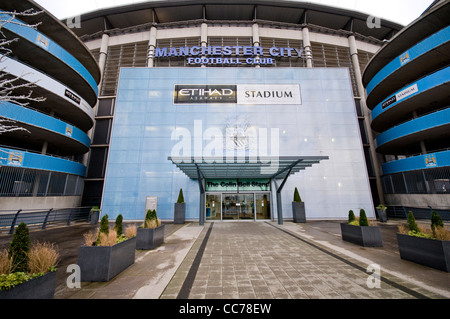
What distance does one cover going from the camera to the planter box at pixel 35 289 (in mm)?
2712

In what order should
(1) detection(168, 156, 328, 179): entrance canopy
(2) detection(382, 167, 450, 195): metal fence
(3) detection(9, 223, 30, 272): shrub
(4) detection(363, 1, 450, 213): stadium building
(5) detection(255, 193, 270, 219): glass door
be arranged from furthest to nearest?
(5) detection(255, 193, 270, 219): glass door < (2) detection(382, 167, 450, 195): metal fence < (4) detection(363, 1, 450, 213): stadium building < (1) detection(168, 156, 328, 179): entrance canopy < (3) detection(9, 223, 30, 272): shrub

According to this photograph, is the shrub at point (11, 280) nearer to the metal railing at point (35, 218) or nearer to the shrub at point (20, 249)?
the shrub at point (20, 249)

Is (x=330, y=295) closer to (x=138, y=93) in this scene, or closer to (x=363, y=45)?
(x=138, y=93)

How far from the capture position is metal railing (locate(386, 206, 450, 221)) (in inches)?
575

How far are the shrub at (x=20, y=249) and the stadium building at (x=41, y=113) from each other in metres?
13.0

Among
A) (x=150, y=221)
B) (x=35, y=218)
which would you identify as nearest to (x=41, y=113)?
(x=35, y=218)

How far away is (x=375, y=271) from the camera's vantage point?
17.1 feet

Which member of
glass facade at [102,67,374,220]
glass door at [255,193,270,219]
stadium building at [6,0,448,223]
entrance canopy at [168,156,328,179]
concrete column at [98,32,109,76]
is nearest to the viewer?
entrance canopy at [168,156,328,179]

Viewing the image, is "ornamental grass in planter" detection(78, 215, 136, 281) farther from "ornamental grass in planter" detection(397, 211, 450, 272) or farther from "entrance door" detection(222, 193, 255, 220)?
"entrance door" detection(222, 193, 255, 220)

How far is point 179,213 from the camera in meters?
15.3

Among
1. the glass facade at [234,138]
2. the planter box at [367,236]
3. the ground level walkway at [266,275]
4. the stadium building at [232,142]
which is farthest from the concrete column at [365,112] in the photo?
the ground level walkway at [266,275]

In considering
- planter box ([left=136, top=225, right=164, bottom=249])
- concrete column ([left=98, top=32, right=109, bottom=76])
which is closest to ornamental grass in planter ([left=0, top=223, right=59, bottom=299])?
planter box ([left=136, top=225, right=164, bottom=249])

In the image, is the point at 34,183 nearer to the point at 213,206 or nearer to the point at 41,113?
the point at 41,113

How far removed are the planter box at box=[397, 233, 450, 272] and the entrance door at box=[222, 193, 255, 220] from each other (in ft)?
37.5
